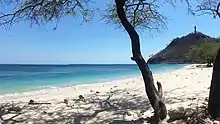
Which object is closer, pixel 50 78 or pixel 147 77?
pixel 147 77

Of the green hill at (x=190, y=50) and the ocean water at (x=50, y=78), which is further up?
the green hill at (x=190, y=50)

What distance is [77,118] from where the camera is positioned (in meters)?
7.34

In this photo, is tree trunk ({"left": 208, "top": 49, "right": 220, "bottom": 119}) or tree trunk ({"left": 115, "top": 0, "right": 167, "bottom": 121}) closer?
tree trunk ({"left": 208, "top": 49, "right": 220, "bottom": 119})

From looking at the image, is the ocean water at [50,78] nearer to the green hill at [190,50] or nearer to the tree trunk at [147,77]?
the green hill at [190,50]

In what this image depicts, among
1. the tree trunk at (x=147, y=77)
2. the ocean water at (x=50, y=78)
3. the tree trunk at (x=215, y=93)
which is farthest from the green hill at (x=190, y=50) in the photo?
the tree trunk at (x=215, y=93)

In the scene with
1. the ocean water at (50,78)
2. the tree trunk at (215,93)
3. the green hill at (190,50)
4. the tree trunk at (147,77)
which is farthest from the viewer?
the green hill at (190,50)

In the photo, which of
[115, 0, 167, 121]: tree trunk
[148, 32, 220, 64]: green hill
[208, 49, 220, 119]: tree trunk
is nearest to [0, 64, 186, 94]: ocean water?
[148, 32, 220, 64]: green hill

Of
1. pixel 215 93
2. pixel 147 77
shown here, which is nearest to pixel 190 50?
pixel 147 77

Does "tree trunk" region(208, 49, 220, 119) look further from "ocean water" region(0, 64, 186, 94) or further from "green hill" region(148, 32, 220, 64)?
"green hill" region(148, 32, 220, 64)

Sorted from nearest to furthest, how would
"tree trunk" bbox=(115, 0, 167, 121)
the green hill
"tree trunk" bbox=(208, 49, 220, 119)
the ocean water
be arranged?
"tree trunk" bbox=(208, 49, 220, 119), "tree trunk" bbox=(115, 0, 167, 121), the ocean water, the green hill

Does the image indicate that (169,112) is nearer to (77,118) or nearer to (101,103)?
(77,118)

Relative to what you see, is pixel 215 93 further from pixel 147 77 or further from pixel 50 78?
pixel 50 78

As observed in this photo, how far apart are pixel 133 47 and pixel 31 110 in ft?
10.9

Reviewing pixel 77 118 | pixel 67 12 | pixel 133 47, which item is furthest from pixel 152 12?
pixel 77 118
